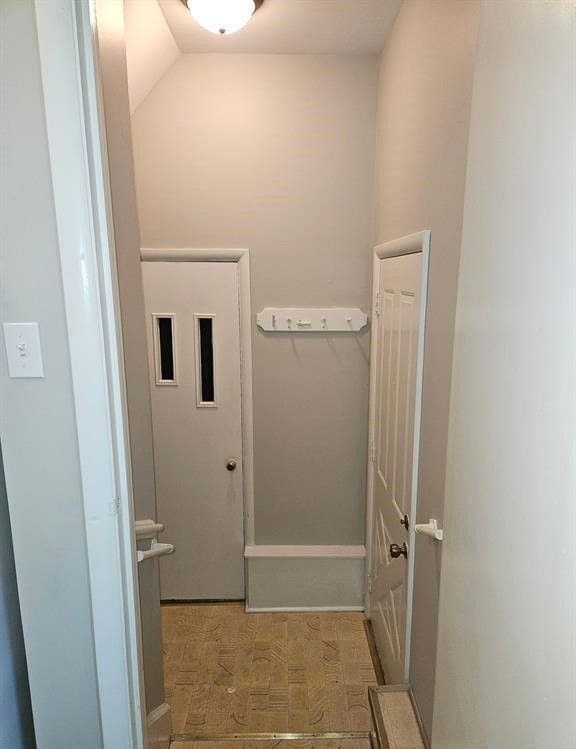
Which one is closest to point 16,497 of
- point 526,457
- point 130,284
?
point 130,284

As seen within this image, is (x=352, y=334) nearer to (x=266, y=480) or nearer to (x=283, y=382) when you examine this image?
(x=283, y=382)

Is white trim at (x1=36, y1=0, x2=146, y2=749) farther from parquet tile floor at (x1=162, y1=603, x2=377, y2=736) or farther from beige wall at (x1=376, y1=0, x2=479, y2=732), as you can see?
parquet tile floor at (x1=162, y1=603, x2=377, y2=736)

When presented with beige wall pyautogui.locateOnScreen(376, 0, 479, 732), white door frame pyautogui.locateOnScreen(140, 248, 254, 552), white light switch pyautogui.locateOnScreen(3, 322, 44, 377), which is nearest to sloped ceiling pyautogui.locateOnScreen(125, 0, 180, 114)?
white door frame pyautogui.locateOnScreen(140, 248, 254, 552)

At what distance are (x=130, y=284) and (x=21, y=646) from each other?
994 mm

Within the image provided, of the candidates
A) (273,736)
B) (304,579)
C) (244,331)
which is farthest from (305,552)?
(244,331)

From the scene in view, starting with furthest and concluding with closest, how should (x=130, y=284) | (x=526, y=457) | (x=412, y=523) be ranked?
(x=412, y=523)
(x=130, y=284)
(x=526, y=457)

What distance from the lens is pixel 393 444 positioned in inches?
79.4

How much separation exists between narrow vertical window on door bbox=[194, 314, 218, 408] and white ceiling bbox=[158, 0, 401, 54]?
130 cm

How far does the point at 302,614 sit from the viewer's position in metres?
2.77

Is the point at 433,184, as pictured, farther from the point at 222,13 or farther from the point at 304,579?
the point at 304,579

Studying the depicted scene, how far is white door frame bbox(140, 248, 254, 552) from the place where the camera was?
2.51 meters

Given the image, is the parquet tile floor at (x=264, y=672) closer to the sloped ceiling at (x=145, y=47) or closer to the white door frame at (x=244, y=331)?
the white door frame at (x=244, y=331)

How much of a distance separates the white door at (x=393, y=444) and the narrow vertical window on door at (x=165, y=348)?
1.11m

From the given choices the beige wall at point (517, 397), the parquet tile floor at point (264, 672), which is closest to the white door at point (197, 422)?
the parquet tile floor at point (264, 672)
